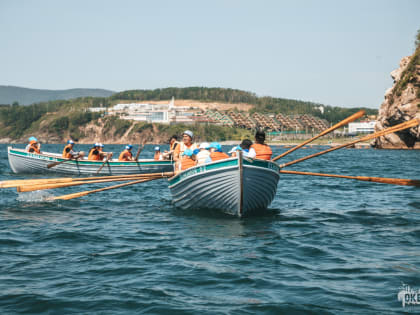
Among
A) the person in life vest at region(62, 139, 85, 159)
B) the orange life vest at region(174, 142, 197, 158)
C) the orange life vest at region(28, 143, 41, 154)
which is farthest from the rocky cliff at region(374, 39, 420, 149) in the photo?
the orange life vest at region(174, 142, 197, 158)

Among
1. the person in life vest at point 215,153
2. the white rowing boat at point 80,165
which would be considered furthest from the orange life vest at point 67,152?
the person in life vest at point 215,153

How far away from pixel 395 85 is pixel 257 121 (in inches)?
4948

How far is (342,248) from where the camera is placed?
9227 millimetres

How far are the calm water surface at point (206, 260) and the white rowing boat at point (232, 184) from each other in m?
0.50

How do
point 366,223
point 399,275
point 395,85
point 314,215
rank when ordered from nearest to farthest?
1. point 399,275
2. point 366,223
3. point 314,215
4. point 395,85

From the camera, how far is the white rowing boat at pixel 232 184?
1184 centimetres

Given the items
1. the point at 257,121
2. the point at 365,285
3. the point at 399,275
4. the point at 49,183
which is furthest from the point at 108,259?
the point at 257,121

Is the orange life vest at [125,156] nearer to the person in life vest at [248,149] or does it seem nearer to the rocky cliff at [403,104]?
the person in life vest at [248,149]

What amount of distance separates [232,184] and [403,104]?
57.2 metres

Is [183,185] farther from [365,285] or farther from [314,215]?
[365,285]

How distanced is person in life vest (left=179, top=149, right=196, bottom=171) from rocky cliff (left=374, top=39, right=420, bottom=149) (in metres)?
50.6

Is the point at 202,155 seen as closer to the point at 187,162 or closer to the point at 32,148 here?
the point at 187,162

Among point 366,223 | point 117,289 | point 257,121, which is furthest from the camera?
point 257,121

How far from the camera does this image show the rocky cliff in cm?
6149
